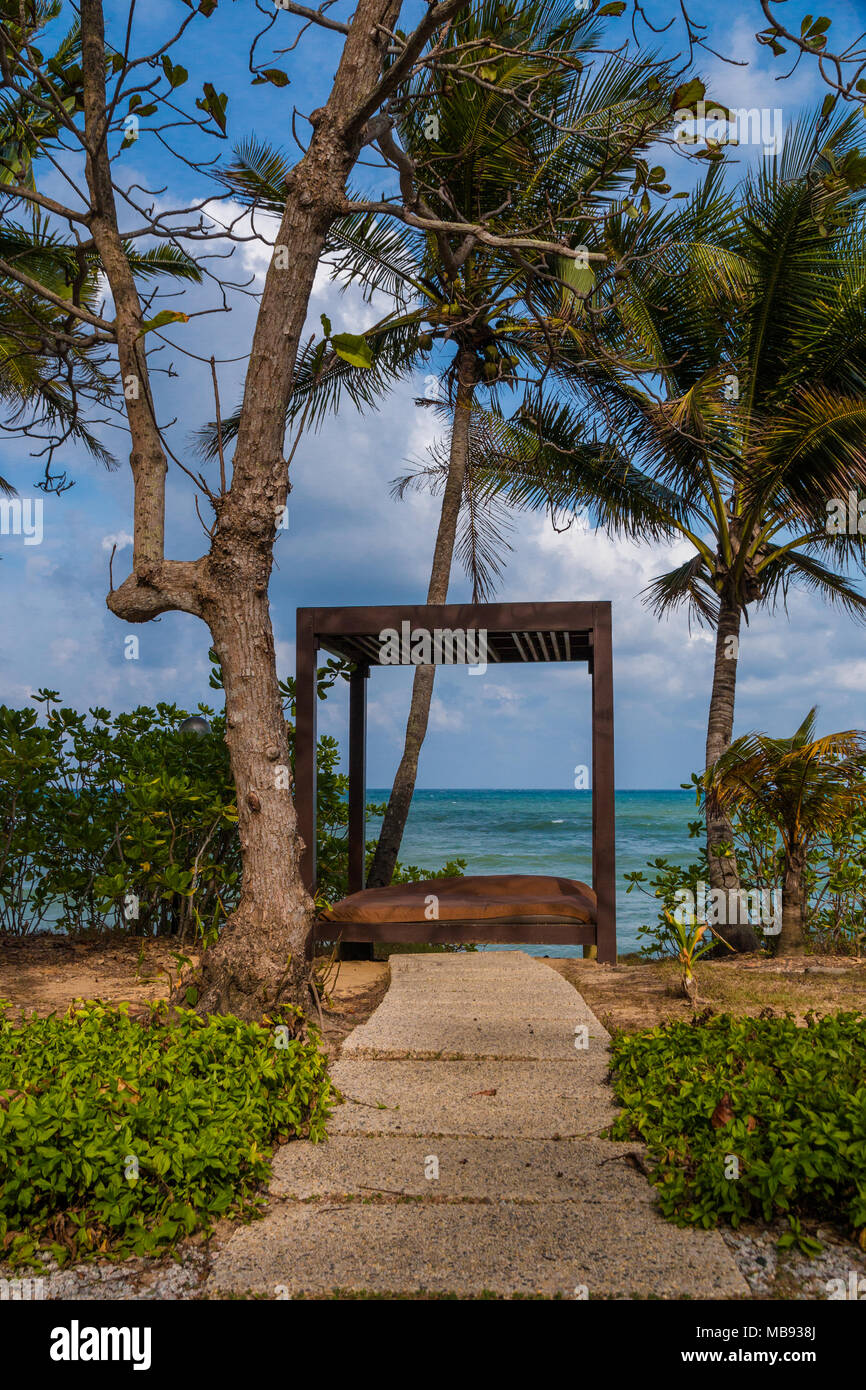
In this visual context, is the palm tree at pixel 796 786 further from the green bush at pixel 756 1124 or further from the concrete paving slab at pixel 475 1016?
the green bush at pixel 756 1124

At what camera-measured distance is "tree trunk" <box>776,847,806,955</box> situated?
7387mm

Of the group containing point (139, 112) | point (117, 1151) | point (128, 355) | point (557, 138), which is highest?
point (557, 138)

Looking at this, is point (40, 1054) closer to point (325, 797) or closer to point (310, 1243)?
point (310, 1243)

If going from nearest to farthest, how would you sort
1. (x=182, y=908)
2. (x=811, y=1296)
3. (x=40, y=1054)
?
(x=811, y=1296) < (x=40, y=1054) < (x=182, y=908)

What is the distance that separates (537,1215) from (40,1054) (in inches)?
79.3

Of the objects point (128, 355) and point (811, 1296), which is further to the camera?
point (128, 355)

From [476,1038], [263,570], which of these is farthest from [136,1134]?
[263,570]

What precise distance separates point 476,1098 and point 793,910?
4356 millimetres

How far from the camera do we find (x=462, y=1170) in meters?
3.29

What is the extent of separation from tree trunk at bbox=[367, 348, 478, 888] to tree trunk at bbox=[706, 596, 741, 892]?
2.79 meters

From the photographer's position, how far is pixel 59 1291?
8.48ft

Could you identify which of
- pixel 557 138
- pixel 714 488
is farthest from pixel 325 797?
pixel 557 138

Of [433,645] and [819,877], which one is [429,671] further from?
[819,877]

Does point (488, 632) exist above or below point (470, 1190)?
above
